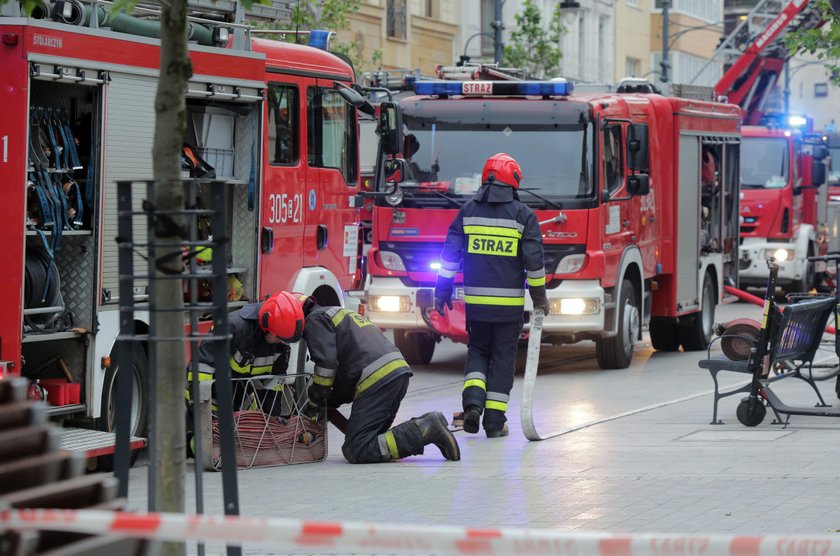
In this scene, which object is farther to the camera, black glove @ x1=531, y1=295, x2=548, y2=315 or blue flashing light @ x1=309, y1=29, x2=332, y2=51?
blue flashing light @ x1=309, y1=29, x2=332, y2=51

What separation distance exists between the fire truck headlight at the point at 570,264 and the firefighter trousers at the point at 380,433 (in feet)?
18.9

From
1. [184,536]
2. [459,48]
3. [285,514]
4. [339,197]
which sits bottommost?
[285,514]

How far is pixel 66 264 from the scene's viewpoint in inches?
386

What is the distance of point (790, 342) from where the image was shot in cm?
1203

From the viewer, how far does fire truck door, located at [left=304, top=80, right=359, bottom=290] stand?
12945 mm

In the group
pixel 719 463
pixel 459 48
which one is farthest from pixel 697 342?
pixel 459 48

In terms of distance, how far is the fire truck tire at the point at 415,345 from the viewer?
17516 mm

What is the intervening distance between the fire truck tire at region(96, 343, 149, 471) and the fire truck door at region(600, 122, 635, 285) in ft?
21.7

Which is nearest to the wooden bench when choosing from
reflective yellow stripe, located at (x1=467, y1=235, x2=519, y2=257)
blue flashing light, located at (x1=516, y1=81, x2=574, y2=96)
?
reflective yellow stripe, located at (x1=467, y1=235, x2=519, y2=257)

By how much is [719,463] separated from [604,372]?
253 inches

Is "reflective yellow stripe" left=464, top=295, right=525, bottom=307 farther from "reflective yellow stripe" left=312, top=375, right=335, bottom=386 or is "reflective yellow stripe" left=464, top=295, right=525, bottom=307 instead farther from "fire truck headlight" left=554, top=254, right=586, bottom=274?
"fire truck headlight" left=554, top=254, right=586, bottom=274

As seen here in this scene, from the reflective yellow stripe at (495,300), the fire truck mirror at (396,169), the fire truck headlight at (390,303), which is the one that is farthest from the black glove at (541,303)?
the fire truck headlight at (390,303)

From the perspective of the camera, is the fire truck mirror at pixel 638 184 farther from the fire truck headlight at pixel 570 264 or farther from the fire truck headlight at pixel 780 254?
the fire truck headlight at pixel 780 254

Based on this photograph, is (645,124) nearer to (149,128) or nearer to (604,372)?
(604,372)
